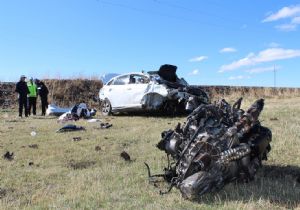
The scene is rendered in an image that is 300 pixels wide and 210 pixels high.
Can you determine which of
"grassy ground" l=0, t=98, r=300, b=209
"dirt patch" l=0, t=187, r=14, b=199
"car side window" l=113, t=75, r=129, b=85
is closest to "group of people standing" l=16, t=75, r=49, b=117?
"car side window" l=113, t=75, r=129, b=85

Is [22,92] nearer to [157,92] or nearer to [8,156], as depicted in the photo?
[157,92]

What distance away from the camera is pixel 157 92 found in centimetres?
1664

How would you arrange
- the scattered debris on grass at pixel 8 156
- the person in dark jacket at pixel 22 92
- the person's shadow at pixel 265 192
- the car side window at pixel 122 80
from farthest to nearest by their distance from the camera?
the person in dark jacket at pixel 22 92 → the car side window at pixel 122 80 → the scattered debris on grass at pixel 8 156 → the person's shadow at pixel 265 192

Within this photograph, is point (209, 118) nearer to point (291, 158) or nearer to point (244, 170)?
Answer: point (244, 170)

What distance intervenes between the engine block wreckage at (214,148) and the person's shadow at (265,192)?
11 cm

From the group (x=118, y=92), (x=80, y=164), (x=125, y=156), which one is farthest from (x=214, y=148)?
(x=118, y=92)

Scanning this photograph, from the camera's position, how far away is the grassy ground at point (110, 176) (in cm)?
579

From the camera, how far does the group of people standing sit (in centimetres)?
2014

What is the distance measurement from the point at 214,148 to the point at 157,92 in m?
10.6

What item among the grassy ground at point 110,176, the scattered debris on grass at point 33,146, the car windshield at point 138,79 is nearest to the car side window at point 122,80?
the car windshield at point 138,79

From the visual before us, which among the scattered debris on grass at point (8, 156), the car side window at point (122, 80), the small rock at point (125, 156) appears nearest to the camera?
the small rock at point (125, 156)

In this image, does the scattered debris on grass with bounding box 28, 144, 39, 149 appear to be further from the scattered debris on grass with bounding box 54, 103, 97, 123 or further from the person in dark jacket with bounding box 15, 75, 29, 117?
the person in dark jacket with bounding box 15, 75, 29, 117

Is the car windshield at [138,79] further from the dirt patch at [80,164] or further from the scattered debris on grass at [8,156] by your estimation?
the dirt patch at [80,164]

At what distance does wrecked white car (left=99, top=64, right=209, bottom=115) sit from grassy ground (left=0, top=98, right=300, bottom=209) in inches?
179
